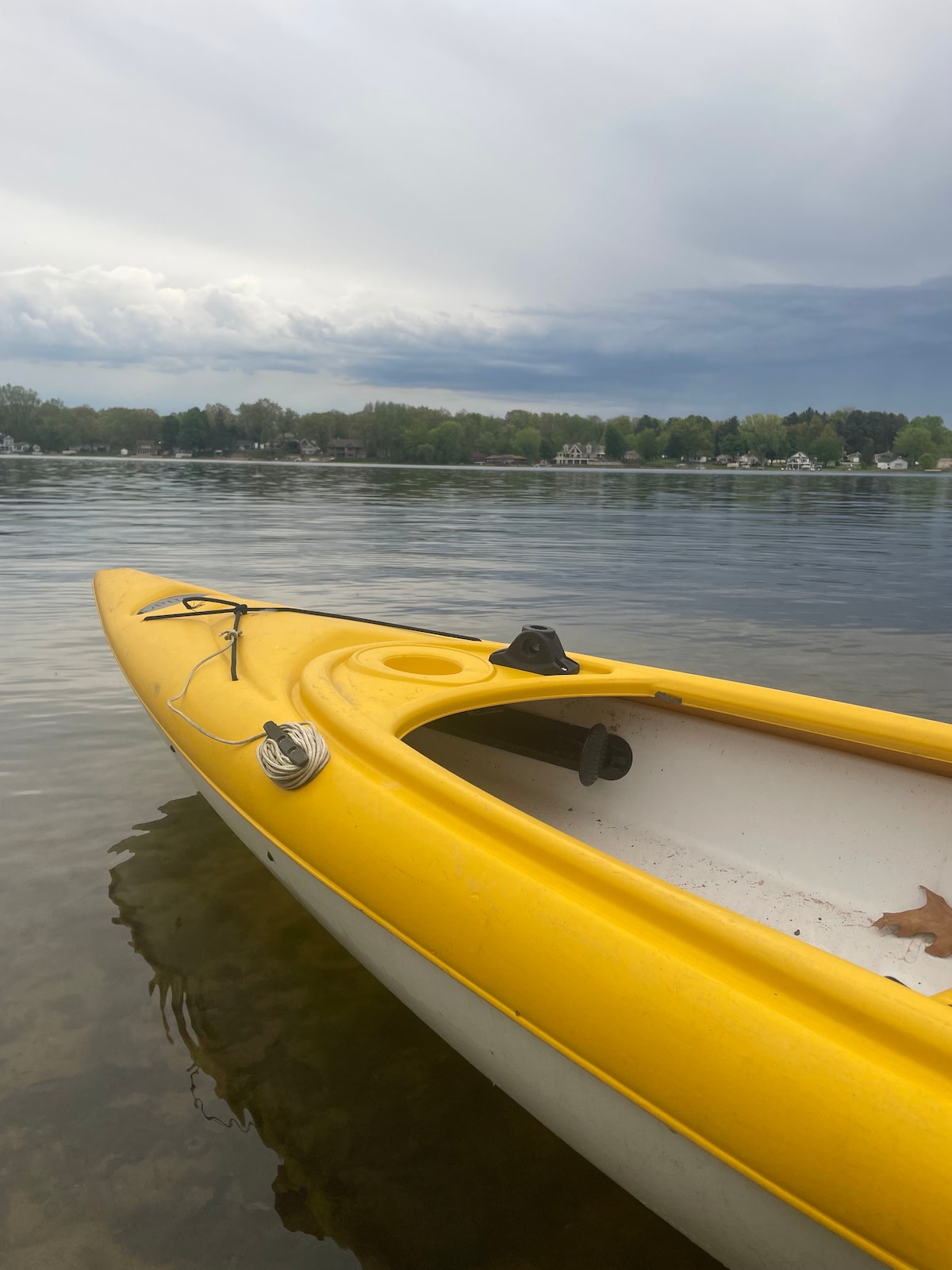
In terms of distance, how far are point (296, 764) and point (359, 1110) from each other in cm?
107

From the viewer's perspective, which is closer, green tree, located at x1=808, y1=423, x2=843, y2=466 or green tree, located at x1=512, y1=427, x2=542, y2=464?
green tree, located at x1=808, y1=423, x2=843, y2=466

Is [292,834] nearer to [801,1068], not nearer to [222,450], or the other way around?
[801,1068]

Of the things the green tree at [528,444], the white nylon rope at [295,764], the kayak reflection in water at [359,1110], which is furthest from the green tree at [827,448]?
the white nylon rope at [295,764]

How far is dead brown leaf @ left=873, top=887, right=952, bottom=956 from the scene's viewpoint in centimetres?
293

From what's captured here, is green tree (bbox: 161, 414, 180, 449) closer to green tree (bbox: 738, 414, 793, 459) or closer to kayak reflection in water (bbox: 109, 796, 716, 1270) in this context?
green tree (bbox: 738, 414, 793, 459)

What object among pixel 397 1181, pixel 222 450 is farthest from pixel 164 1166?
pixel 222 450

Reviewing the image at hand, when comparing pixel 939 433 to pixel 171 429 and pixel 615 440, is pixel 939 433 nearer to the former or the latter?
pixel 615 440

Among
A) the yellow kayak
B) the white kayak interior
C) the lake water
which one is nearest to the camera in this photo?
the yellow kayak

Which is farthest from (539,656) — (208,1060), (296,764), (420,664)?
(208,1060)

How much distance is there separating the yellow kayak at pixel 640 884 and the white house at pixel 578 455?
15397 cm

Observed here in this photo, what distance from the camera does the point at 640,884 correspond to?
1936mm

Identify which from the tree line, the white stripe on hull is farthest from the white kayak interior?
the tree line

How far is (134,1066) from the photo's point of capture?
2689 millimetres

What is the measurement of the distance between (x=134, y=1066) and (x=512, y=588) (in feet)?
30.0
